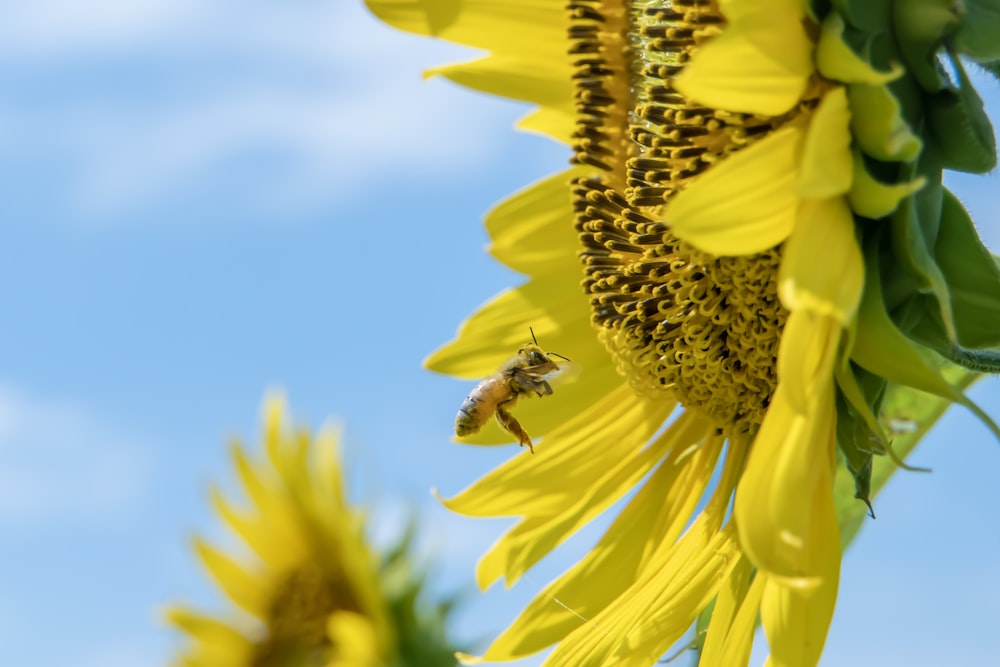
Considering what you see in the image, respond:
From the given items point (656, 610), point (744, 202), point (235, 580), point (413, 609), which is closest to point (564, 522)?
point (656, 610)

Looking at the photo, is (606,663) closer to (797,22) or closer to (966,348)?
(966,348)

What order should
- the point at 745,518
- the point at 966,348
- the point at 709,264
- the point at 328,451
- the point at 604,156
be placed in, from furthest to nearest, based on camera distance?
the point at 328,451 → the point at 604,156 → the point at 709,264 → the point at 966,348 → the point at 745,518

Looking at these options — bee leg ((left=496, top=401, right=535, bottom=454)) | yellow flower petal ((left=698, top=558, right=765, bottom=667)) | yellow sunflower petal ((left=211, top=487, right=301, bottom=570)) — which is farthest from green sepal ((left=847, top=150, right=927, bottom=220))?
yellow sunflower petal ((left=211, top=487, right=301, bottom=570))

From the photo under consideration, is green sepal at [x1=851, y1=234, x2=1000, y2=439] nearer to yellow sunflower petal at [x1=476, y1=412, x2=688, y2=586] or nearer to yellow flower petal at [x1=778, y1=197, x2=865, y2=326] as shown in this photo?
yellow flower petal at [x1=778, y1=197, x2=865, y2=326]

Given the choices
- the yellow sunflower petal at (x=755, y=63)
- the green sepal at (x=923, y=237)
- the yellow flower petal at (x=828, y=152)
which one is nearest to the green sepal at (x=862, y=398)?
the green sepal at (x=923, y=237)

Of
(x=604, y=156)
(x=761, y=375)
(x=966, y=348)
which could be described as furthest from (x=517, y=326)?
(x=966, y=348)
